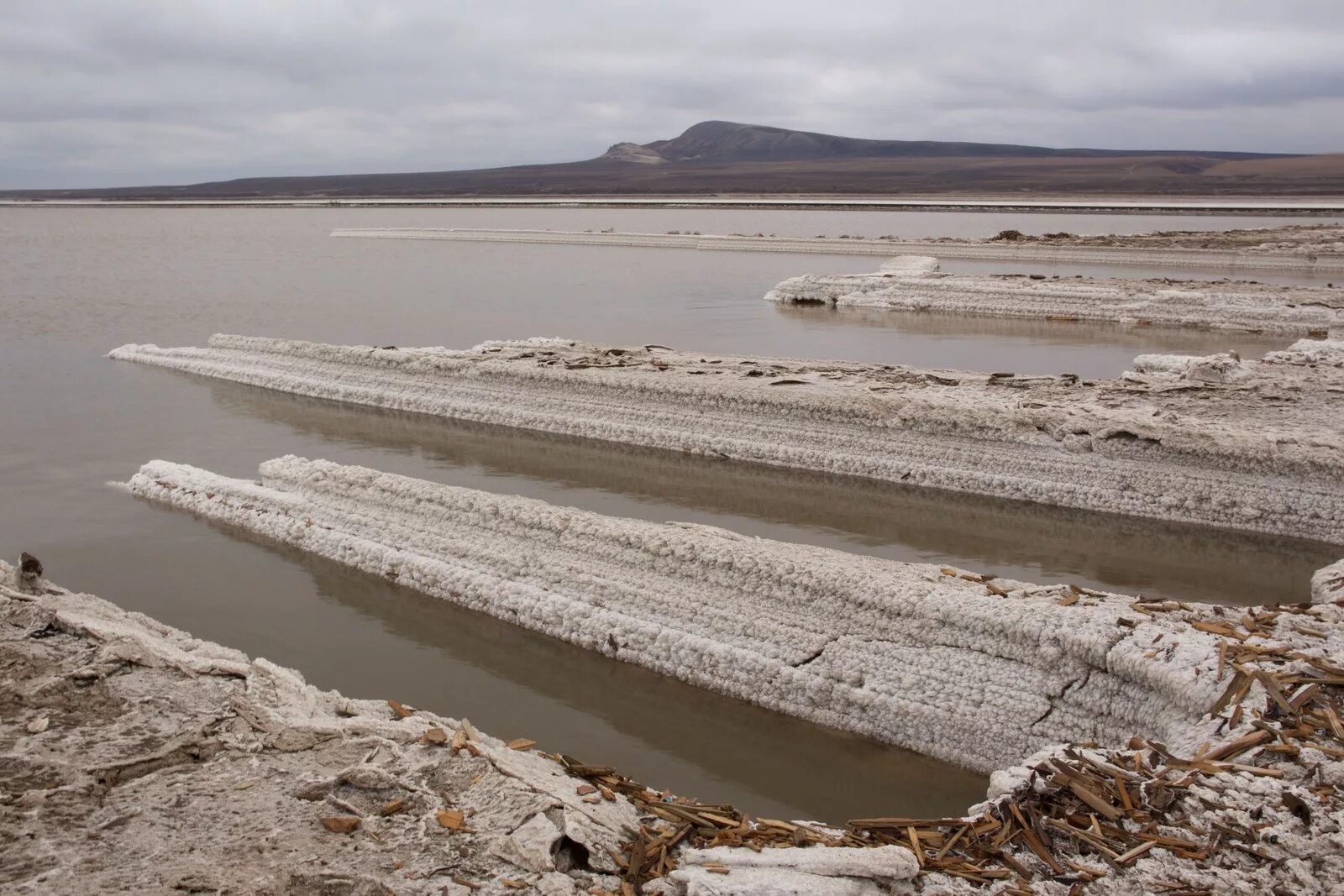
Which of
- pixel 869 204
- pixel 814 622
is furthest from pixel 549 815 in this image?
pixel 869 204

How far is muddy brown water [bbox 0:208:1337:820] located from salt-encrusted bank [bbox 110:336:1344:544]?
0.23 meters

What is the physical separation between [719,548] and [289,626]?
2.54m

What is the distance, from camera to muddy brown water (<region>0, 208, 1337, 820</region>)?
4.79m

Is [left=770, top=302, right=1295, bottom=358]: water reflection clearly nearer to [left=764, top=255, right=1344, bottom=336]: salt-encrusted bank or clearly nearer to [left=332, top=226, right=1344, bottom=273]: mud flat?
[left=764, top=255, right=1344, bottom=336]: salt-encrusted bank

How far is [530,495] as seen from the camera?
816 cm

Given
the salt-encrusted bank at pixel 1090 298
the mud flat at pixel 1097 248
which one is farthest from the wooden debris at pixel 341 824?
the mud flat at pixel 1097 248

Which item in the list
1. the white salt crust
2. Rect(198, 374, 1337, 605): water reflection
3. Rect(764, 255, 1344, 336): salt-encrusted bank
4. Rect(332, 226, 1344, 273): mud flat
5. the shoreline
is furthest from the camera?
the shoreline

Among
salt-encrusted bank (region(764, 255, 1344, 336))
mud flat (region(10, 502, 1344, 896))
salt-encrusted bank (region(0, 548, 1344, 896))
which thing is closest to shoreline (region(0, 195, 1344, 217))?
salt-encrusted bank (region(764, 255, 1344, 336))

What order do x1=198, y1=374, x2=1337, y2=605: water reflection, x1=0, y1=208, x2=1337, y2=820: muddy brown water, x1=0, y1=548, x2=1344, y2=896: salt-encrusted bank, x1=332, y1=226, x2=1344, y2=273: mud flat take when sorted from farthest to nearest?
x1=332, y1=226, x2=1344, y2=273: mud flat
x1=198, y1=374, x2=1337, y2=605: water reflection
x1=0, y1=208, x2=1337, y2=820: muddy brown water
x1=0, y1=548, x2=1344, y2=896: salt-encrusted bank

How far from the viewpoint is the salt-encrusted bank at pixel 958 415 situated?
7016 mm

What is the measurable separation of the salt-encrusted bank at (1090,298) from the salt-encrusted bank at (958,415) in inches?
134

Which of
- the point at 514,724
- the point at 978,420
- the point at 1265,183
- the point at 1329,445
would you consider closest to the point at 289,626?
the point at 514,724

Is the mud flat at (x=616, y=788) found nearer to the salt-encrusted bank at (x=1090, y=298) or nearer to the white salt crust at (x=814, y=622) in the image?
the white salt crust at (x=814, y=622)

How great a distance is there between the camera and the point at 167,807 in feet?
10.7
